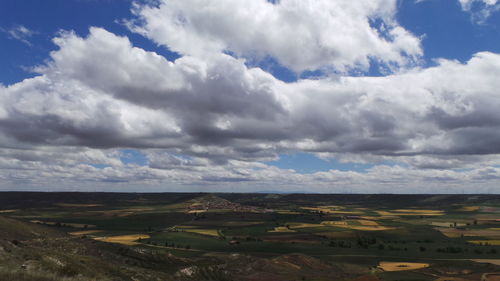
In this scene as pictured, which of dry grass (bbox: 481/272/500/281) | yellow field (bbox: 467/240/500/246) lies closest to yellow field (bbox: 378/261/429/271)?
dry grass (bbox: 481/272/500/281)

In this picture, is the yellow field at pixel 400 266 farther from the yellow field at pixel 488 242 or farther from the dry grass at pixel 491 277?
the yellow field at pixel 488 242

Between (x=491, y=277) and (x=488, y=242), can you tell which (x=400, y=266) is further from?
(x=488, y=242)

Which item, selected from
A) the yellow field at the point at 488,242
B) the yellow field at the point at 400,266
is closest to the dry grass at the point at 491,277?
the yellow field at the point at 400,266

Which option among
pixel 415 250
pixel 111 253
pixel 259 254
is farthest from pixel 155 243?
pixel 415 250

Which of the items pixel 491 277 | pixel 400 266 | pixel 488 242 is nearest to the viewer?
pixel 491 277

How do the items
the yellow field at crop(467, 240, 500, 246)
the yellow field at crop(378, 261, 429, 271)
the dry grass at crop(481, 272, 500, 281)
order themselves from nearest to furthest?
the dry grass at crop(481, 272, 500, 281) → the yellow field at crop(378, 261, 429, 271) → the yellow field at crop(467, 240, 500, 246)

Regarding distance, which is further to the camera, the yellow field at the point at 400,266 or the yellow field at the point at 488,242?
the yellow field at the point at 488,242

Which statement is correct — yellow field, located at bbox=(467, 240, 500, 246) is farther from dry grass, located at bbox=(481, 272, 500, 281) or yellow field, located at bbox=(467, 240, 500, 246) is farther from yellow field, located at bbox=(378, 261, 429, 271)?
dry grass, located at bbox=(481, 272, 500, 281)

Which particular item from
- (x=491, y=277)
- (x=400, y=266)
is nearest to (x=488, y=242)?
(x=400, y=266)
